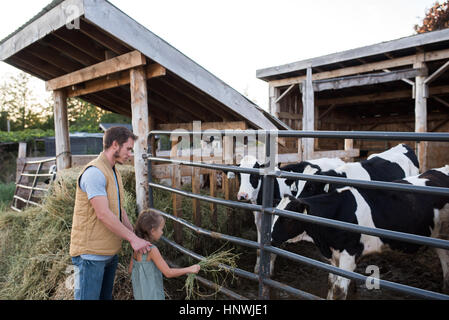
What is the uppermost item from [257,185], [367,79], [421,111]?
[367,79]

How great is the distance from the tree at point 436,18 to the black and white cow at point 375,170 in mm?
21133

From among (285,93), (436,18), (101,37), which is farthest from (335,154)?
(436,18)

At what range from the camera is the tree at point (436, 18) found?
21812 mm

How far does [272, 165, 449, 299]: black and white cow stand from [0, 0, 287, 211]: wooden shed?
1.86m

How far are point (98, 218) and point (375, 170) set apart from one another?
3.98m

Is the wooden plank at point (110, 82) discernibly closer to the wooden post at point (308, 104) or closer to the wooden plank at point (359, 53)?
the wooden post at point (308, 104)

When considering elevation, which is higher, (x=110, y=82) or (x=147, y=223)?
(x=110, y=82)

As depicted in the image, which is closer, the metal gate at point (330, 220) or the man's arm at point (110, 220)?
the metal gate at point (330, 220)

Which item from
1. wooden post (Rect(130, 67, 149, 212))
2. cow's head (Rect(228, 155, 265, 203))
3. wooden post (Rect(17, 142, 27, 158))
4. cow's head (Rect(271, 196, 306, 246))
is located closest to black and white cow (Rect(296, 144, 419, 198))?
cow's head (Rect(228, 155, 265, 203))

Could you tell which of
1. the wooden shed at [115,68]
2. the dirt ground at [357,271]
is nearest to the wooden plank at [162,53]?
the wooden shed at [115,68]

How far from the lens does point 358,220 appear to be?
10.1 ft

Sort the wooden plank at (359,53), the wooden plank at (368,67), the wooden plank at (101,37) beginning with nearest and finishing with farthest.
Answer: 1. the wooden plank at (101,37)
2. the wooden plank at (359,53)
3. the wooden plank at (368,67)

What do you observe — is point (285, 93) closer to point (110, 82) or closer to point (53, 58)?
point (110, 82)

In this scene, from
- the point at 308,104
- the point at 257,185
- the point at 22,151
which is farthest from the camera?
the point at 308,104
